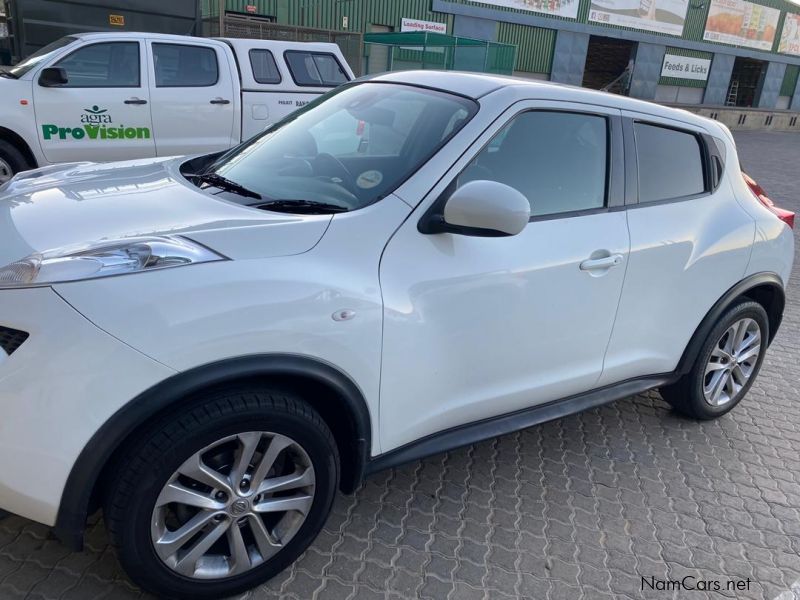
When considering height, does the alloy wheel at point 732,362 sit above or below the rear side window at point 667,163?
below

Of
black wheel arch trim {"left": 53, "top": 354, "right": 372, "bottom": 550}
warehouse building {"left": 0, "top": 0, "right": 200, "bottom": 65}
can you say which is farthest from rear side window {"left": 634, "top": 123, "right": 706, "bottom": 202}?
warehouse building {"left": 0, "top": 0, "right": 200, "bottom": 65}

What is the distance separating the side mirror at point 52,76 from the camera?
695 cm

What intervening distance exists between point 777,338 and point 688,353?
2.45 meters

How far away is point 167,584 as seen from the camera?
2.17 metres

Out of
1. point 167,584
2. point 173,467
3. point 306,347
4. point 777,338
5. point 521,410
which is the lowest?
point 777,338

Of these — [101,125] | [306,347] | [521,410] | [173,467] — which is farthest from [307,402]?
[101,125]

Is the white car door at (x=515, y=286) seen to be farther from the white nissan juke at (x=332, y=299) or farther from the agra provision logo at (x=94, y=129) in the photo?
the agra provision logo at (x=94, y=129)

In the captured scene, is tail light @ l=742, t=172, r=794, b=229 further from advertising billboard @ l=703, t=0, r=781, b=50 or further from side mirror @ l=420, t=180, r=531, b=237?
advertising billboard @ l=703, t=0, r=781, b=50

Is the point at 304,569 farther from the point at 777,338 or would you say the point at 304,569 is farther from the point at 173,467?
the point at 777,338

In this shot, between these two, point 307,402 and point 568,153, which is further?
point 568,153

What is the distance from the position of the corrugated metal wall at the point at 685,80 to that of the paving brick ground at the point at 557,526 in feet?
112

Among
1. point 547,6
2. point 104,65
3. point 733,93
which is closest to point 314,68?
point 104,65

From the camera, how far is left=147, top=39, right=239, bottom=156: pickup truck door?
778cm

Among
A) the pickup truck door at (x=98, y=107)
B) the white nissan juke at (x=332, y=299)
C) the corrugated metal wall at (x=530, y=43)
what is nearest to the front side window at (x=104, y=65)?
the pickup truck door at (x=98, y=107)
